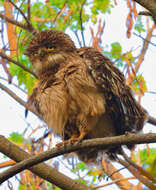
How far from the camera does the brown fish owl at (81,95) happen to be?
3.75 m

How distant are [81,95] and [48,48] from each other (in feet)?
3.50

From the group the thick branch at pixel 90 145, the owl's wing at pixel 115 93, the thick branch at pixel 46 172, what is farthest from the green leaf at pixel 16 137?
the thick branch at pixel 90 145

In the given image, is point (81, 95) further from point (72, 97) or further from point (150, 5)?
point (150, 5)

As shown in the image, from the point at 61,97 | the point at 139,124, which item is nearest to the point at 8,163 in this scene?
the point at 61,97

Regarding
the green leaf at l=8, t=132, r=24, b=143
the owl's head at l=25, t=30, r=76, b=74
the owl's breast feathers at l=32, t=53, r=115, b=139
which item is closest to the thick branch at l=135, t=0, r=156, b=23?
the owl's breast feathers at l=32, t=53, r=115, b=139

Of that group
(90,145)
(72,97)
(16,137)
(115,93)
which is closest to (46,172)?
(90,145)

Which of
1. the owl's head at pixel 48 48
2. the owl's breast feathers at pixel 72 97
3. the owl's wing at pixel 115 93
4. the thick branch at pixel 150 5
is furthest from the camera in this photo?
the owl's head at pixel 48 48

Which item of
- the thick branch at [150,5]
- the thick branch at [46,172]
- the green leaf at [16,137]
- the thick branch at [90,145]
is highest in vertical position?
the thick branch at [150,5]

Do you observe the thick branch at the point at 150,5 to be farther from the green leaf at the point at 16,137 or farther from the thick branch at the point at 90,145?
the green leaf at the point at 16,137

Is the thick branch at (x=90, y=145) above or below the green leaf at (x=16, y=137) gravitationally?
above

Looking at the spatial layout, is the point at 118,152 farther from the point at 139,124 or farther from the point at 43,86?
the point at 43,86

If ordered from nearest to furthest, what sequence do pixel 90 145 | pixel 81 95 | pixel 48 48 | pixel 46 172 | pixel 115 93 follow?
1. pixel 90 145
2. pixel 46 172
3. pixel 81 95
4. pixel 115 93
5. pixel 48 48

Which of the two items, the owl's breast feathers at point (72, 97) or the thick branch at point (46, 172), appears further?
the owl's breast feathers at point (72, 97)

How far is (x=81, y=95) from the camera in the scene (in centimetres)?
371
